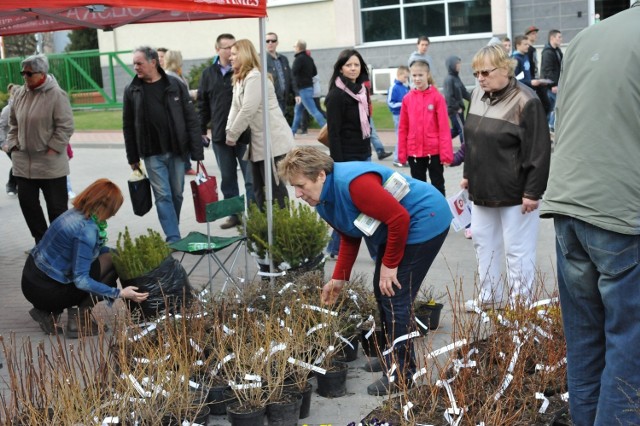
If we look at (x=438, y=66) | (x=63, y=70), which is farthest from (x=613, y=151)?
(x=63, y=70)

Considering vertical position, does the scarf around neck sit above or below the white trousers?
above

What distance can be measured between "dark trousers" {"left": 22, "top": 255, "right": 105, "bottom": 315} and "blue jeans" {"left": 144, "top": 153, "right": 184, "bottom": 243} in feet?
8.24

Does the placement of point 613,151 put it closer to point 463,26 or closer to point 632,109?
point 632,109

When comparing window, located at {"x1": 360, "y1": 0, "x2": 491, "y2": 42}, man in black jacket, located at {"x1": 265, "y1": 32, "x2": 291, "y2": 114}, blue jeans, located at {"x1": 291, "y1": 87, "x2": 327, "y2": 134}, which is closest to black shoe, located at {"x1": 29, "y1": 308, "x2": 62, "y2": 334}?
man in black jacket, located at {"x1": 265, "y1": 32, "x2": 291, "y2": 114}

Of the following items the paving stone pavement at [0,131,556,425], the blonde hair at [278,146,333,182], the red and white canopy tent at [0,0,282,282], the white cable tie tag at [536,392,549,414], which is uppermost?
the red and white canopy tent at [0,0,282,282]

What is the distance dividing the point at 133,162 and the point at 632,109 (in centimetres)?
643

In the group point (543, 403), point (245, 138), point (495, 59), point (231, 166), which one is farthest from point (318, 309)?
point (231, 166)

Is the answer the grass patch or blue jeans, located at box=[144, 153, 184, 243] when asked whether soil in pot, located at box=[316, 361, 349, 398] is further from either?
the grass patch

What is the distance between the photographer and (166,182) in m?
9.09

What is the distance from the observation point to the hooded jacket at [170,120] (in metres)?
8.91

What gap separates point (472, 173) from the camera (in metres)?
6.27

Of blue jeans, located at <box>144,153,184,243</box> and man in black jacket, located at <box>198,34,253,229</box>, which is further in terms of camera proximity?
man in black jacket, located at <box>198,34,253,229</box>

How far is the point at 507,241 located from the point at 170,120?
3.86 m

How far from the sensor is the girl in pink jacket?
29.3 ft
